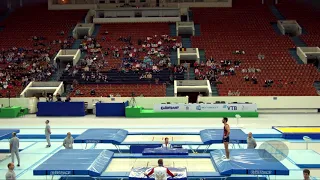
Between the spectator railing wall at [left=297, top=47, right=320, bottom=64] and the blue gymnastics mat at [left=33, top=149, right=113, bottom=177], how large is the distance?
99.4 ft

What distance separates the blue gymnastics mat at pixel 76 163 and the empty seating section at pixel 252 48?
21081mm

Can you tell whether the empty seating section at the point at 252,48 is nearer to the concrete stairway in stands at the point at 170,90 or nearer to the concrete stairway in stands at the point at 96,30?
the concrete stairway in stands at the point at 170,90

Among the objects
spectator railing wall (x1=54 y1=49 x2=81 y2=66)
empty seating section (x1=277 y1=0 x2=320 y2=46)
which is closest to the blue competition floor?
spectator railing wall (x1=54 y1=49 x2=81 y2=66)

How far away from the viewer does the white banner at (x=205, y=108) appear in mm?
29031

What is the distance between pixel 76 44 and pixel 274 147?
3310 cm

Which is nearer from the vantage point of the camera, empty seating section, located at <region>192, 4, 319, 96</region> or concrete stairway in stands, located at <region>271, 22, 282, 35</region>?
empty seating section, located at <region>192, 4, 319, 96</region>

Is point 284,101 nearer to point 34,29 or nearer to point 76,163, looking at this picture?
point 76,163

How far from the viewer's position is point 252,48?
4078cm

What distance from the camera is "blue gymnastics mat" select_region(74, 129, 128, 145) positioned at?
15953mm

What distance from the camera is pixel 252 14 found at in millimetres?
48594

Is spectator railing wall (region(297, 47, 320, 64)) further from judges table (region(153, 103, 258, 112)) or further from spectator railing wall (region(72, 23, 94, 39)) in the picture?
spectator railing wall (region(72, 23, 94, 39))

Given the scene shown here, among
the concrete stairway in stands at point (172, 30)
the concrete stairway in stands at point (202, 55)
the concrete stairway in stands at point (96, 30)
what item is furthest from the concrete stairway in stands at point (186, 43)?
the concrete stairway in stands at point (96, 30)

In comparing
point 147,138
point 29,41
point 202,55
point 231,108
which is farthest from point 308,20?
point 147,138

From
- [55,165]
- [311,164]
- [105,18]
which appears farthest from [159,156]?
[105,18]
